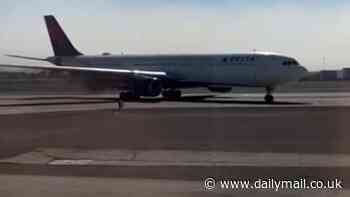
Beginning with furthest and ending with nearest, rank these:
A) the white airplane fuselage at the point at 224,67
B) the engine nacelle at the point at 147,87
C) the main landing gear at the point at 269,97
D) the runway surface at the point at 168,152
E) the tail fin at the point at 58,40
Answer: the tail fin at the point at 58,40
the engine nacelle at the point at 147,87
the white airplane fuselage at the point at 224,67
the main landing gear at the point at 269,97
the runway surface at the point at 168,152

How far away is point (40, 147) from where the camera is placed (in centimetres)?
1677

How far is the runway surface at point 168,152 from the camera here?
11.6 metres

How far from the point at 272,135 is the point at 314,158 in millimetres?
4573

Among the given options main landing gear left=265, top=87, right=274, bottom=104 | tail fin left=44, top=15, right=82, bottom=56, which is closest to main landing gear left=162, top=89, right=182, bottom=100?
main landing gear left=265, top=87, right=274, bottom=104

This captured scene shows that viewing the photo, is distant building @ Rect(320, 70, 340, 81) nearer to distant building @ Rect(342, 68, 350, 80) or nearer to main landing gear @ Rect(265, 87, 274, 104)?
distant building @ Rect(342, 68, 350, 80)

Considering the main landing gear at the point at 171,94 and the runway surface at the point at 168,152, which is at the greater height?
the runway surface at the point at 168,152

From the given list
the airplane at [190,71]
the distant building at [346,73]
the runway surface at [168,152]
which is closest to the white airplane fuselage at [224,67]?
the airplane at [190,71]

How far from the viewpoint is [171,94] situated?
48938 millimetres

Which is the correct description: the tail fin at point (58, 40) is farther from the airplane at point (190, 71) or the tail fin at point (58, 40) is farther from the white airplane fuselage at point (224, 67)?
the white airplane fuselage at point (224, 67)

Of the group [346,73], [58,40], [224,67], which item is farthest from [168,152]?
[346,73]

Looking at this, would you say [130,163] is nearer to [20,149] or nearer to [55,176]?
[55,176]

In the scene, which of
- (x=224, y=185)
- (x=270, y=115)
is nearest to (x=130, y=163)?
(x=224, y=185)

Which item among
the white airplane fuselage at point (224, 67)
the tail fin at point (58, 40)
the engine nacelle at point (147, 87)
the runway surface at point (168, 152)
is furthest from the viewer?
the tail fin at point (58, 40)

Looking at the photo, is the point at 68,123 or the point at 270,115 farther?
the point at 270,115
